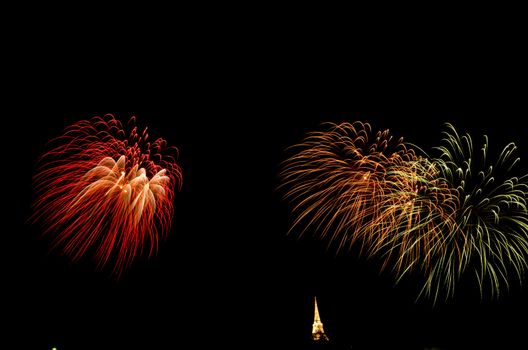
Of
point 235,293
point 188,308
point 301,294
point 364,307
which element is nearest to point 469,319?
point 364,307

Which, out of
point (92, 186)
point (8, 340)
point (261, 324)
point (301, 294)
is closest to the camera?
point (92, 186)

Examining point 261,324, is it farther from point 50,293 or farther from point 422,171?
point 422,171

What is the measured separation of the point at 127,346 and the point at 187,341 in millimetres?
3097

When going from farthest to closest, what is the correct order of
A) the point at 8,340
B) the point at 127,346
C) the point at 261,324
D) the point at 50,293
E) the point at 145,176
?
the point at 261,324, the point at 127,346, the point at 50,293, the point at 8,340, the point at 145,176

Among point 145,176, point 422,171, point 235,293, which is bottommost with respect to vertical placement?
point 235,293

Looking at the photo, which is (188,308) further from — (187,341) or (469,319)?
(469,319)

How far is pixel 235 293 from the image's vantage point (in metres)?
32.9

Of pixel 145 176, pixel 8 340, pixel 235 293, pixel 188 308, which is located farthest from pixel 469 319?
pixel 8 340

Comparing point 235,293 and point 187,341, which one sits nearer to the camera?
point 187,341

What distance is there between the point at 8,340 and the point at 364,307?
1960 centimetres

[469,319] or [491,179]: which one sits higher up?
[491,179]

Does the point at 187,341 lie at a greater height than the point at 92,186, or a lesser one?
lesser

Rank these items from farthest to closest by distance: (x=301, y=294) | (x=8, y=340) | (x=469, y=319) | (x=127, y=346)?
(x=301, y=294) → (x=469, y=319) → (x=127, y=346) → (x=8, y=340)

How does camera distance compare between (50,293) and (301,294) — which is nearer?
(50,293)
